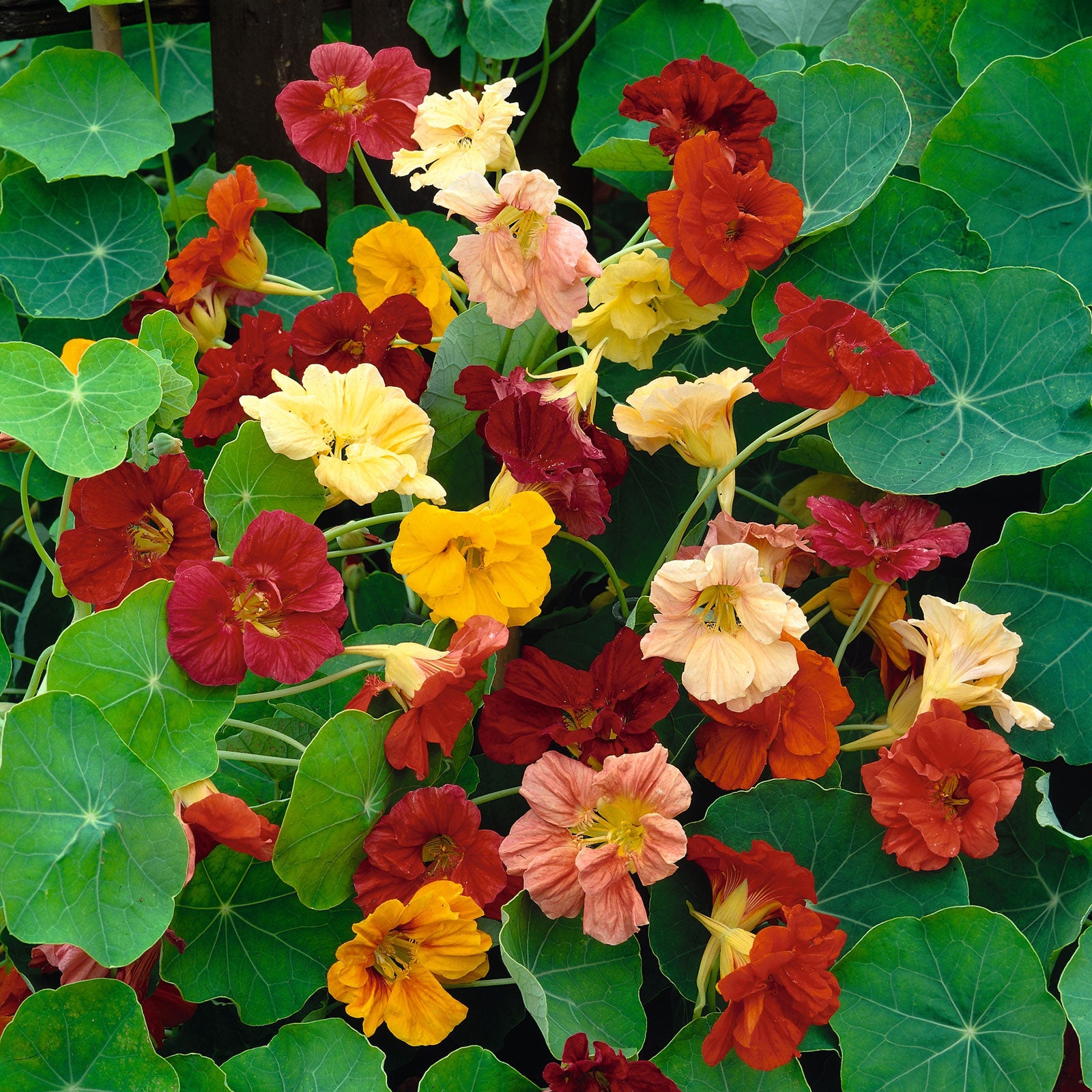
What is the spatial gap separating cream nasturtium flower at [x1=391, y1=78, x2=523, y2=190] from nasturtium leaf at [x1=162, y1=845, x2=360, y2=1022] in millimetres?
625

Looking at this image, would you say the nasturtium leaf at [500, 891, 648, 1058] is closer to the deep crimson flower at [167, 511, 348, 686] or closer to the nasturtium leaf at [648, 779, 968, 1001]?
the nasturtium leaf at [648, 779, 968, 1001]

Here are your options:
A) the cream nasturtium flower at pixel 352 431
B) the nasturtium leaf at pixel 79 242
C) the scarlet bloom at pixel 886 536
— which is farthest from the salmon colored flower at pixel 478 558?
the nasturtium leaf at pixel 79 242

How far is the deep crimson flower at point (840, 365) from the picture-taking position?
3.00ft

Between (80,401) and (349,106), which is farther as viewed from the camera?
(349,106)

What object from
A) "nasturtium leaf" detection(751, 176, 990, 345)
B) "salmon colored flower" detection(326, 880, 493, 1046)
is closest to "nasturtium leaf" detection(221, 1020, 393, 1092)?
"salmon colored flower" detection(326, 880, 493, 1046)

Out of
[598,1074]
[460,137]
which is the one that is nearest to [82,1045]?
[598,1074]

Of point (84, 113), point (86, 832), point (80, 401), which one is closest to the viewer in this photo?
point (86, 832)

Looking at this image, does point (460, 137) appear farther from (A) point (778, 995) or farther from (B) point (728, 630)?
(A) point (778, 995)

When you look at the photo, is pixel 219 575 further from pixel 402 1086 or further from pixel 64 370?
pixel 402 1086

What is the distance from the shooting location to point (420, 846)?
2.92 ft

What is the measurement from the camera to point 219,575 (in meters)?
0.81

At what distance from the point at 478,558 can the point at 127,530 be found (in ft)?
0.92

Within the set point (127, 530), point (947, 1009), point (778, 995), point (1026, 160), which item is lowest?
point (947, 1009)

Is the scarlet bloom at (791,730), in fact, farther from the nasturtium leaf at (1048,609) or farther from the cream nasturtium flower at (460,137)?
the cream nasturtium flower at (460,137)
